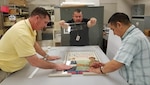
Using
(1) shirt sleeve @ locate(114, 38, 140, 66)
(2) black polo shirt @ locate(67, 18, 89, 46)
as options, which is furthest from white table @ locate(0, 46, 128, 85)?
(2) black polo shirt @ locate(67, 18, 89, 46)

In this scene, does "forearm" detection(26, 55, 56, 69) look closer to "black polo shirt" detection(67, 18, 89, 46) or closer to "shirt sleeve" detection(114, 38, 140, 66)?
"shirt sleeve" detection(114, 38, 140, 66)

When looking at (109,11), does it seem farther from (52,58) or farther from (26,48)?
(26,48)

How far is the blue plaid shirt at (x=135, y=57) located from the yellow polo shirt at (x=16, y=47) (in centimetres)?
82

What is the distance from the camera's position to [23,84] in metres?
1.51

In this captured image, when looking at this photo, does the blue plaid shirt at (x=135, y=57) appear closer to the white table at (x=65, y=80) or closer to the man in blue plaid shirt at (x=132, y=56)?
the man in blue plaid shirt at (x=132, y=56)

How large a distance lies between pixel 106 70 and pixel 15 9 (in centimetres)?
485

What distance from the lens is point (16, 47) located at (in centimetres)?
164

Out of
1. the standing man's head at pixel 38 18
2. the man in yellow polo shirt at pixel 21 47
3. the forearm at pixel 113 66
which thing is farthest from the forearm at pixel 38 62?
the forearm at pixel 113 66

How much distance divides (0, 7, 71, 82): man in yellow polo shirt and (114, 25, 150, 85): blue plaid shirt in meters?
0.62

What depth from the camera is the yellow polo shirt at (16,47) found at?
1.62 m

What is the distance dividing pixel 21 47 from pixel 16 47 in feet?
0.19

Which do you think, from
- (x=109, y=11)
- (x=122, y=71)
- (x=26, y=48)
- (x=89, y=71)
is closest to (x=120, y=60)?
(x=122, y=71)

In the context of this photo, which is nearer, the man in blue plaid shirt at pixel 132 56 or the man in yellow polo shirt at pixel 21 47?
the man in blue plaid shirt at pixel 132 56

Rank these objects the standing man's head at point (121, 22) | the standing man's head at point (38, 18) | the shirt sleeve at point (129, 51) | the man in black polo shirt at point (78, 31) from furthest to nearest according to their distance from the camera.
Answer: the man in black polo shirt at point (78, 31) < the standing man's head at point (38, 18) < the standing man's head at point (121, 22) < the shirt sleeve at point (129, 51)
